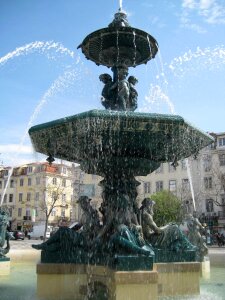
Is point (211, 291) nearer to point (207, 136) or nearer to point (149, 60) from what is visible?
point (207, 136)

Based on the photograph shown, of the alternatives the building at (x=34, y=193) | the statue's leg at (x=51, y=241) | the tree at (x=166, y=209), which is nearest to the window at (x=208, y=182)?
the tree at (x=166, y=209)

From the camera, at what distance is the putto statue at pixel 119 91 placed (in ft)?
28.5

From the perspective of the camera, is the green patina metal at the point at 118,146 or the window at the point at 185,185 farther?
the window at the point at 185,185

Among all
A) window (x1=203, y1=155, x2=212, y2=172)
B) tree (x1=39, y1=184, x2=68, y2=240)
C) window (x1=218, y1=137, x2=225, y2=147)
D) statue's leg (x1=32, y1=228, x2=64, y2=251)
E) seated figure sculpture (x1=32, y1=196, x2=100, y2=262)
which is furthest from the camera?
window (x1=203, y1=155, x2=212, y2=172)

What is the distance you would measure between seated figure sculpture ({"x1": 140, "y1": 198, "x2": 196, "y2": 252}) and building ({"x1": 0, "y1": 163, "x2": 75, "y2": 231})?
6582cm

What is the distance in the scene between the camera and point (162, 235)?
8.06 metres

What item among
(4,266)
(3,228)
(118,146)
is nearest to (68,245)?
(118,146)

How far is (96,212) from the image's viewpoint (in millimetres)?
8234

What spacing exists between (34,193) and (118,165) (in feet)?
235

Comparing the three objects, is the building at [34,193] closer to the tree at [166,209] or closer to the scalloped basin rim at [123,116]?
the tree at [166,209]

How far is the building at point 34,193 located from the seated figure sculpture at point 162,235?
65819 millimetres

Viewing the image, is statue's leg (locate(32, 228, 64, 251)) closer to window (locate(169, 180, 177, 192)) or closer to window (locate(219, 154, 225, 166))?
window (locate(219, 154, 225, 166))

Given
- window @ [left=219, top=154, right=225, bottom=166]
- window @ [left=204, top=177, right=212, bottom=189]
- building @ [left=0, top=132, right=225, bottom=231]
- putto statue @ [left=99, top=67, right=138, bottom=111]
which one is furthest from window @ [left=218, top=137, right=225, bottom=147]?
putto statue @ [left=99, top=67, right=138, bottom=111]

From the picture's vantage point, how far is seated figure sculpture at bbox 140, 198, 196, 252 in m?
7.75
